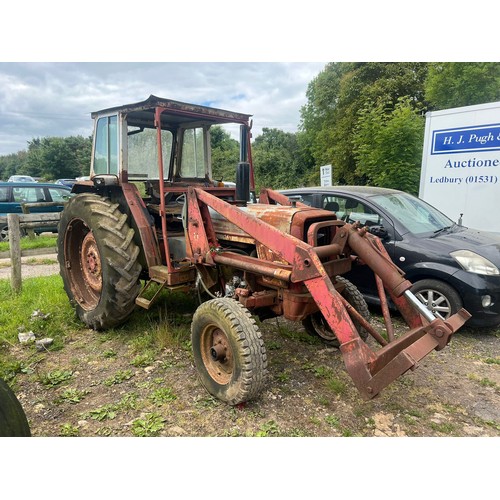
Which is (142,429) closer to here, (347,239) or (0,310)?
(347,239)

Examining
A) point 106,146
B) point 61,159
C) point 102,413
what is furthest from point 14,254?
point 61,159

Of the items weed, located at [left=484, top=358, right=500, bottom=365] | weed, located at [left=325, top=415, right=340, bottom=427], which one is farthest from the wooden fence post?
weed, located at [left=484, top=358, right=500, bottom=365]

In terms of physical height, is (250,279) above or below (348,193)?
below

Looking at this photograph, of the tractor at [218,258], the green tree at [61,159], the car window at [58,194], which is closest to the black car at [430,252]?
the tractor at [218,258]

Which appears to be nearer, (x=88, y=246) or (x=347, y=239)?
(x=347, y=239)

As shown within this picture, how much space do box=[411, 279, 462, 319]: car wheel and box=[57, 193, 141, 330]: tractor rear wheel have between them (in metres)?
3.37

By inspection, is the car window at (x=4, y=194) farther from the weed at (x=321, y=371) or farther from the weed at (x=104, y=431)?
the weed at (x=321, y=371)

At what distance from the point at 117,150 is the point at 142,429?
2955 mm

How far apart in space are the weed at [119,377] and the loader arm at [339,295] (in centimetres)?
125

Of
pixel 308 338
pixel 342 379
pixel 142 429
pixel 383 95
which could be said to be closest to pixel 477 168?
pixel 308 338

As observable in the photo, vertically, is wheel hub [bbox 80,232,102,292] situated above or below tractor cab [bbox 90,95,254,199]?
below

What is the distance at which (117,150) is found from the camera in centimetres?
442

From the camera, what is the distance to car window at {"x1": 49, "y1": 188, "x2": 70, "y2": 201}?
1183 cm

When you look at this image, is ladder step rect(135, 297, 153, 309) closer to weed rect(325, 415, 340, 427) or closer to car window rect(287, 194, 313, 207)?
weed rect(325, 415, 340, 427)
